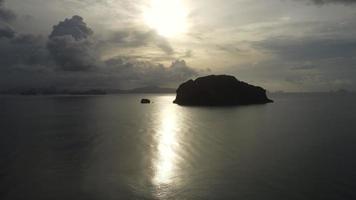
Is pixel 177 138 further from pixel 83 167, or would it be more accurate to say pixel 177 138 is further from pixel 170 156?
pixel 83 167

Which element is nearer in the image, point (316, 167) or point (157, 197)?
point (157, 197)

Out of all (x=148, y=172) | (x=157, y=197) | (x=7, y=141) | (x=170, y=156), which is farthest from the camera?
(x=7, y=141)

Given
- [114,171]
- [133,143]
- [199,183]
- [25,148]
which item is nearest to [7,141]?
[25,148]

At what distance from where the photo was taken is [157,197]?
30.0 meters

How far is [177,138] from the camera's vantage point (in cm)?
6712

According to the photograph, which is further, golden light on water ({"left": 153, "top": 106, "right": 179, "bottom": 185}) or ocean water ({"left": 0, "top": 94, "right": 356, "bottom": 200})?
golden light on water ({"left": 153, "top": 106, "right": 179, "bottom": 185})

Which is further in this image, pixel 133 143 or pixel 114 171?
pixel 133 143

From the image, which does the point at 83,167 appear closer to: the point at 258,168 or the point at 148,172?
the point at 148,172

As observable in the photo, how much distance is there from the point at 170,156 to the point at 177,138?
1885 centimetres

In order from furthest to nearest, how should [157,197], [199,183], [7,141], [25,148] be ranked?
[7,141] → [25,148] → [199,183] → [157,197]

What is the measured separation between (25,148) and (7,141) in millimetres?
9658

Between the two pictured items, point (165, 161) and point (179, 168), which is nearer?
point (179, 168)

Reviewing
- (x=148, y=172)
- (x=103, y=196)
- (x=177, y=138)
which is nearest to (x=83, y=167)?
(x=148, y=172)

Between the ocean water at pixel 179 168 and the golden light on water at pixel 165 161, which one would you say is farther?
the golden light on water at pixel 165 161
